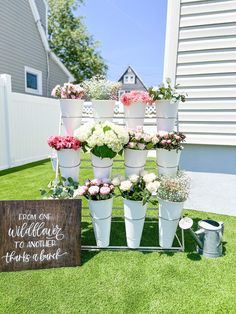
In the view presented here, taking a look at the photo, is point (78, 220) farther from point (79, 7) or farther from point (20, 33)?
point (79, 7)

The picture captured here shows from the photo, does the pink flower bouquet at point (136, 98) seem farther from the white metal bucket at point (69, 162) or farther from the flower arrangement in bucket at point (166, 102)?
the white metal bucket at point (69, 162)

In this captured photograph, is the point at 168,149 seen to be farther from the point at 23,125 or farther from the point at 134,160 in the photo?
the point at 23,125

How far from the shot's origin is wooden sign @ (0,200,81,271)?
186cm

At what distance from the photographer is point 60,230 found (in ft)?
6.36

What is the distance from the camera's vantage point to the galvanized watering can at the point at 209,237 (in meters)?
2.09

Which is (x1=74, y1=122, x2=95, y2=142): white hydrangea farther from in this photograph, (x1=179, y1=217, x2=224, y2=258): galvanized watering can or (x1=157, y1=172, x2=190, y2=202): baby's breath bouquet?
(x1=179, y1=217, x2=224, y2=258): galvanized watering can

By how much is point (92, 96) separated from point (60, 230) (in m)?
1.17

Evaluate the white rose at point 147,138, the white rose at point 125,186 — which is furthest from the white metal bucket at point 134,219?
the white rose at point 147,138

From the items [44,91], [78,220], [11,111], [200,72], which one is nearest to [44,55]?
[44,91]

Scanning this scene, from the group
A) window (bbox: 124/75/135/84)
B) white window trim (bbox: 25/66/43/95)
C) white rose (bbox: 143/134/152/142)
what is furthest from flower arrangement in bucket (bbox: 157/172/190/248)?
window (bbox: 124/75/135/84)

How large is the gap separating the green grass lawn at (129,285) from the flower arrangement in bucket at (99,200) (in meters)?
0.23

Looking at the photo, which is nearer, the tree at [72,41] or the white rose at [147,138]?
the white rose at [147,138]

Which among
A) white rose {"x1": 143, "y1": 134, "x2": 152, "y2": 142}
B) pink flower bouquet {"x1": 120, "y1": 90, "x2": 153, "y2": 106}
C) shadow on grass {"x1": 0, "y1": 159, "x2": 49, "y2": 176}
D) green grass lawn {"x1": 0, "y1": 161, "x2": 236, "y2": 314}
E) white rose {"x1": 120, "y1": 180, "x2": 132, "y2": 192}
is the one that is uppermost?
pink flower bouquet {"x1": 120, "y1": 90, "x2": 153, "y2": 106}

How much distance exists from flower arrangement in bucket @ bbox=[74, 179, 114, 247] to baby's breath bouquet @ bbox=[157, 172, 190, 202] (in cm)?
43
